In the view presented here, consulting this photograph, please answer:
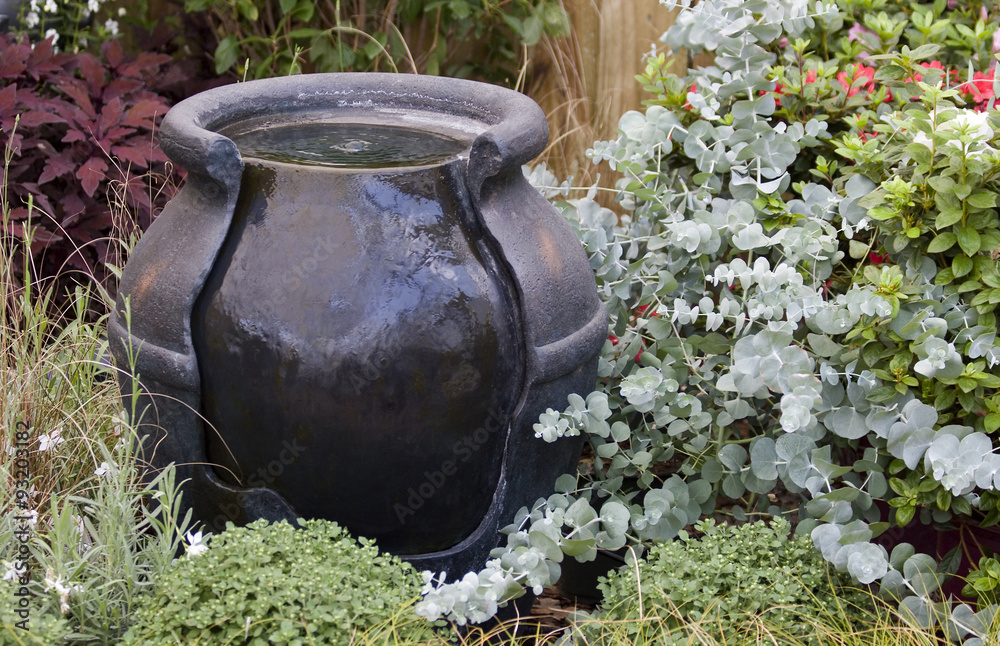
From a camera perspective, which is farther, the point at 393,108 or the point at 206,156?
the point at 393,108

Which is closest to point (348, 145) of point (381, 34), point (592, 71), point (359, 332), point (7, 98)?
point (359, 332)

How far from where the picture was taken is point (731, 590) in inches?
68.7

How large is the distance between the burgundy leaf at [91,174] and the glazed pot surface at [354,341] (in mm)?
1292

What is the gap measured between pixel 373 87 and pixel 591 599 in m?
1.35

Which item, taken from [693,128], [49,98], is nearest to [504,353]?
[693,128]

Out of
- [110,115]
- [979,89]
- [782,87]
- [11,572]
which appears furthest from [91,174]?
[979,89]

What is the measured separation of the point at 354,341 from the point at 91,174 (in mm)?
1627

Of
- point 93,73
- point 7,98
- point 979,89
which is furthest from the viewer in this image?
point 93,73

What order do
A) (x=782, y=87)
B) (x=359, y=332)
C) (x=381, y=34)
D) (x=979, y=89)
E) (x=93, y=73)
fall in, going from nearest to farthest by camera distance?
1. (x=359, y=332)
2. (x=979, y=89)
3. (x=782, y=87)
4. (x=93, y=73)
5. (x=381, y=34)

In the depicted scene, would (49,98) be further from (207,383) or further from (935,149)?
(935,149)

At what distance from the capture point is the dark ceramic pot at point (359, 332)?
67.4 inches

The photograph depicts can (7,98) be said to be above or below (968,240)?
above

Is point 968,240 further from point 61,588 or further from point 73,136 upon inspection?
point 73,136

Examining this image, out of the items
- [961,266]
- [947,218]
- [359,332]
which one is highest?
[359,332]
